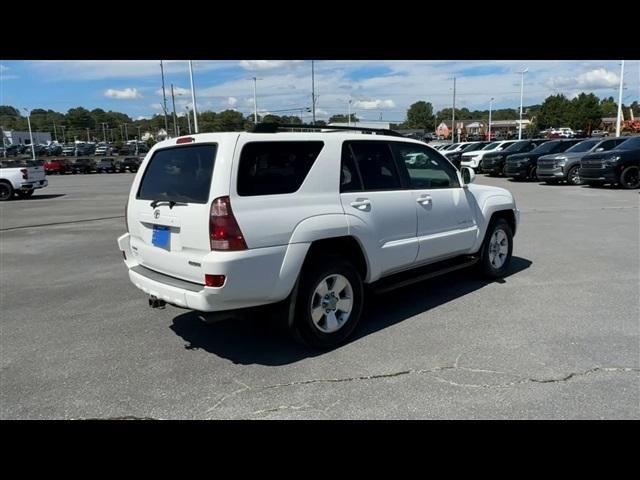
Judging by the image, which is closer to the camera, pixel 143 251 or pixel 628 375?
pixel 628 375

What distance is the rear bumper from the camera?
3457 mm

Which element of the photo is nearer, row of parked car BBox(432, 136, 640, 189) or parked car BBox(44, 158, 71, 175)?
row of parked car BBox(432, 136, 640, 189)

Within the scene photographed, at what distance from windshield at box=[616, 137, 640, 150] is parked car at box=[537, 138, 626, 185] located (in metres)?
0.87

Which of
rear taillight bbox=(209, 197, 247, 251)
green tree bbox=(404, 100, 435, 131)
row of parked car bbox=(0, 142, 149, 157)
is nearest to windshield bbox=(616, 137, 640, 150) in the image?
rear taillight bbox=(209, 197, 247, 251)

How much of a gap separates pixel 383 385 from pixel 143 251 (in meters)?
2.44

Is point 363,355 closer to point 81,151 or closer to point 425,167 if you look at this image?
point 425,167

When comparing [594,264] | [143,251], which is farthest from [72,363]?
[594,264]

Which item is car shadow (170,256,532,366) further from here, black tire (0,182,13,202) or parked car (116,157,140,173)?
parked car (116,157,140,173)

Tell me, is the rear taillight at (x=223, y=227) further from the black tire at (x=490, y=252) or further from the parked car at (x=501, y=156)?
the parked car at (x=501, y=156)

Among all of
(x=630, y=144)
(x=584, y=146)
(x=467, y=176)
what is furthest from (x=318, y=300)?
(x=584, y=146)
